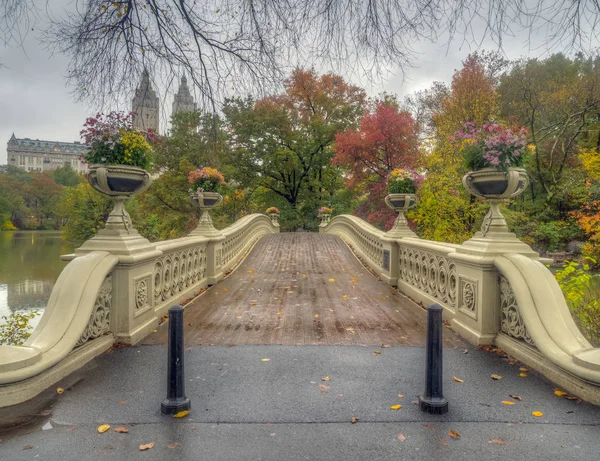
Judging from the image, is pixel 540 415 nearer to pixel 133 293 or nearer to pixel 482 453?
pixel 482 453

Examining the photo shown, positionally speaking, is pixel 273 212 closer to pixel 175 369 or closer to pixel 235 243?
pixel 235 243

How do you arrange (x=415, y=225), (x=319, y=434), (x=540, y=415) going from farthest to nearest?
(x=415, y=225), (x=540, y=415), (x=319, y=434)

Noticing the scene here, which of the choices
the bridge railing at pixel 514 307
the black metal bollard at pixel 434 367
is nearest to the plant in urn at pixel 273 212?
the bridge railing at pixel 514 307

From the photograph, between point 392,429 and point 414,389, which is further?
point 414,389

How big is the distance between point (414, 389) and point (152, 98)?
3539 millimetres

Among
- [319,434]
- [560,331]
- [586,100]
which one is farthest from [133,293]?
[586,100]

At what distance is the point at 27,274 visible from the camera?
34000mm

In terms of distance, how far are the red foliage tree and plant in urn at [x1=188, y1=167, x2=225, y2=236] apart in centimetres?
1063

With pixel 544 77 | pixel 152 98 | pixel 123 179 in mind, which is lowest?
pixel 123 179

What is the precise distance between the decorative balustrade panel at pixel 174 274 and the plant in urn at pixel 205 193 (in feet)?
2.71

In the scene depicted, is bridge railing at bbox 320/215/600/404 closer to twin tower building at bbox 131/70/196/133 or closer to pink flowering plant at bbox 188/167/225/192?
twin tower building at bbox 131/70/196/133

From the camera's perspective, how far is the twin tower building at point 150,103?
361 centimetres

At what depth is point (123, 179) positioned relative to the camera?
4.95 m

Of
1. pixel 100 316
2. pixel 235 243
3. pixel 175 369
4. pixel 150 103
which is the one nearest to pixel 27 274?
pixel 235 243
